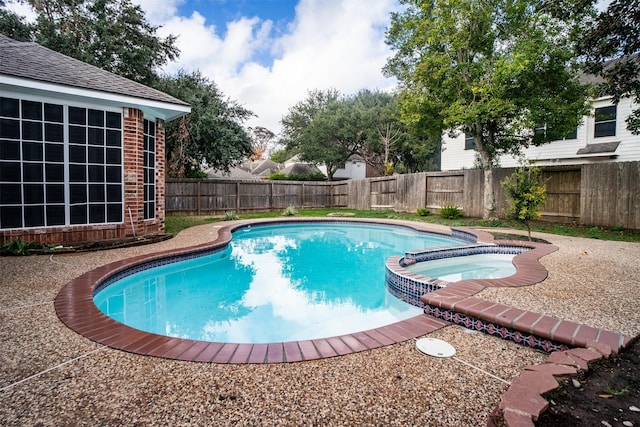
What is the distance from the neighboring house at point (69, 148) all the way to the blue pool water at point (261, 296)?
2.42 m

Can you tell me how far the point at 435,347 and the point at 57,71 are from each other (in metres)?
8.59

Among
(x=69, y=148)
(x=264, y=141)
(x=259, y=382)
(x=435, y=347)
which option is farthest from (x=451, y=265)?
(x=264, y=141)

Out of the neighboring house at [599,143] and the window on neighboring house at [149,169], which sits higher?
the neighboring house at [599,143]

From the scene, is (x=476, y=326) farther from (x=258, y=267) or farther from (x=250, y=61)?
(x=250, y=61)

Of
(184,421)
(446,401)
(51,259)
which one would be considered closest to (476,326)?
(446,401)

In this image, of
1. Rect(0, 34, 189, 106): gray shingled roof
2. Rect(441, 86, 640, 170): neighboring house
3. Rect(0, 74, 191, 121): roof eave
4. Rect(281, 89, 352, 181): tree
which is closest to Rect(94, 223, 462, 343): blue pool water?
Rect(0, 74, 191, 121): roof eave

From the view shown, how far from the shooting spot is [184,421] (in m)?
1.74

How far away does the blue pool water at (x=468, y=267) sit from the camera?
5945 millimetres

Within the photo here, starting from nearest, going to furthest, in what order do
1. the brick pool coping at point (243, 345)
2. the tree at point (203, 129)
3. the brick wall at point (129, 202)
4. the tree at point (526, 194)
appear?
the brick pool coping at point (243, 345) → the brick wall at point (129, 202) → the tree at point (526, 194) → the tree at point (203, 129)

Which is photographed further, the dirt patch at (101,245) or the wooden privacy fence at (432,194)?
the wooden privacy fence at (432,194)

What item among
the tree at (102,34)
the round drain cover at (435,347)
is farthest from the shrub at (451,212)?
the tree at (102,34)

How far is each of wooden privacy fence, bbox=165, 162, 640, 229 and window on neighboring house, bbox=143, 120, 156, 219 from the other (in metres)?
6.70

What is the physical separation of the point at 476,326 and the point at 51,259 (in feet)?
21.6

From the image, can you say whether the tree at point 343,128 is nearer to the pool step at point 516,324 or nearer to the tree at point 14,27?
the tree at point 14,27
